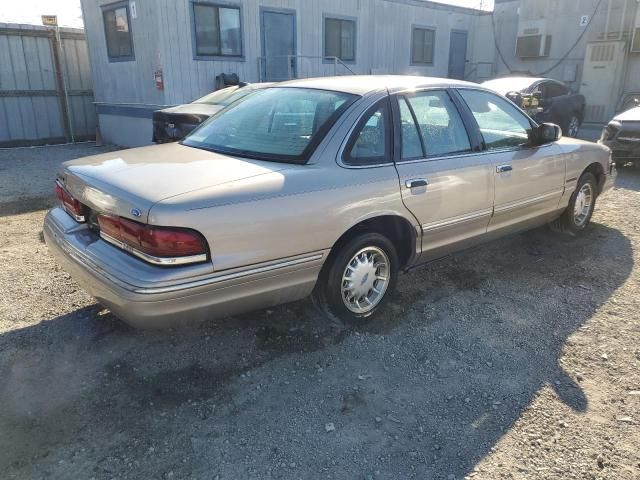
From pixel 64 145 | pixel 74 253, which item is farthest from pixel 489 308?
pixel 64 145

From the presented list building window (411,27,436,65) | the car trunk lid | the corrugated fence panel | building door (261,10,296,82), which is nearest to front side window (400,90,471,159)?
the car trunk lid

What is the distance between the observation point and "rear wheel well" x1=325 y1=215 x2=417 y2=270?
328cm

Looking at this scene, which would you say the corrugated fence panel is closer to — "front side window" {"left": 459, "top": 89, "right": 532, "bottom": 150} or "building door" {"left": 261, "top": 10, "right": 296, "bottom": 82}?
"building door" {"left": 261, "top": 10, "right": 296, "bottom": 82}

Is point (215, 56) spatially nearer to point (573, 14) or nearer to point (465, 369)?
Result: point (465, 369)

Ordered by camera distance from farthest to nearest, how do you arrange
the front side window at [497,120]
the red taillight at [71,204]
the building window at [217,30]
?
1. the building window at [217,30]
2. the front side window at [497,120]
3. the red taillight at [71,204]

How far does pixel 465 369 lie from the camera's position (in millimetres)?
3121

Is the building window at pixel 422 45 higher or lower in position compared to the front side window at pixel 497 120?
higher

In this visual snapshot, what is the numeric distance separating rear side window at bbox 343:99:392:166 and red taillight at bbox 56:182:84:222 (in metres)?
1.63

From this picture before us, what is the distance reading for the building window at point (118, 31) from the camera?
11039mm

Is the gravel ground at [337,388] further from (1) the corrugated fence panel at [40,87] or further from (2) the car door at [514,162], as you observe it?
(1) the corrugated fence panel at [40,87]

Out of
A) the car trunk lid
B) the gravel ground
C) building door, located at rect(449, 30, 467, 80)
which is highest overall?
building door, located at rect(449, 30, 467, 80)

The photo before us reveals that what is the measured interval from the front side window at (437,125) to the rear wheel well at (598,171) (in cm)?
202

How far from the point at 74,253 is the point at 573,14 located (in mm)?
17385

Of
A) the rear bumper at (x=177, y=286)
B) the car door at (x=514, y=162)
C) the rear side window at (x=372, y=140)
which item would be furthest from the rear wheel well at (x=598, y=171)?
the rear bumper at (x=177, y=286)
